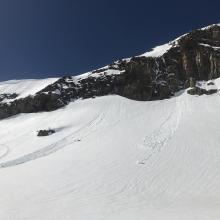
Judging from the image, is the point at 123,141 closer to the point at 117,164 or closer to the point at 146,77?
the point at 117,164

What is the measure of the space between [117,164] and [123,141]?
20.2ft

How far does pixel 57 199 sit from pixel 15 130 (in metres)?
24.5

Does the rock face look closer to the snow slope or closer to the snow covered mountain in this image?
the snow covered mountain

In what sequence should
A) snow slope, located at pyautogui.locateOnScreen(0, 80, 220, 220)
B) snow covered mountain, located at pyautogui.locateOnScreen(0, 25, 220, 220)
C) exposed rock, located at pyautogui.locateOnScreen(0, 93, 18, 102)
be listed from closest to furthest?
snow slope, located at pyautogui.locateOnScreen(0, 80, 220, 220)
snow covered mountain, located at pyautogui.locateOnScreen(0, 25, 220, 220)
exposed rock, located at pyautogui.locateOnScreen(0, 93, 18, 102)

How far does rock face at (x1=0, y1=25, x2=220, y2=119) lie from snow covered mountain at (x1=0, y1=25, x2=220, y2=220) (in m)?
0.15

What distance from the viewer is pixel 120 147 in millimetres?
26797

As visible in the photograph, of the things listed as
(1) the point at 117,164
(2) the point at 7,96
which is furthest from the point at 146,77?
(1) the point at 117,164

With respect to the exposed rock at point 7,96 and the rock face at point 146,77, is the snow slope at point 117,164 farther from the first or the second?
the exposed rock at point 7,96

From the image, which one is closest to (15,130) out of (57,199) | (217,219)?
(57,199)

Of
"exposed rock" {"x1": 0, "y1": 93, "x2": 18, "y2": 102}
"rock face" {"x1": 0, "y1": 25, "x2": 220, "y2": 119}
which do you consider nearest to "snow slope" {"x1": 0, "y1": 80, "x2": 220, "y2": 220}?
"rock face" {"x1": 0, "y1": 25, "x2": 220, "y2": 119}

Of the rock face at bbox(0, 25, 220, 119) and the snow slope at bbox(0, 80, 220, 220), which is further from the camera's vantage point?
the rock face at bbox(0, 25, 220, 119)

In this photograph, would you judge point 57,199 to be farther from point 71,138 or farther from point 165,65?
point 165,65

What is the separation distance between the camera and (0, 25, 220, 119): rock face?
1917 inches

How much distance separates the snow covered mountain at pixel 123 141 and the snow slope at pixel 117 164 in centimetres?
6
